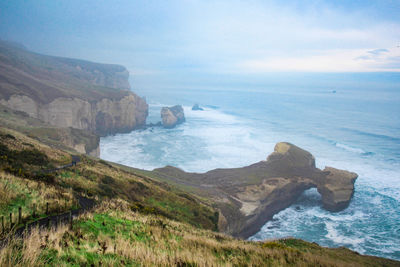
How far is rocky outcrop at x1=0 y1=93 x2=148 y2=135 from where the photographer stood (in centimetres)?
6172

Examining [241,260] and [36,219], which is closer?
[241,260]

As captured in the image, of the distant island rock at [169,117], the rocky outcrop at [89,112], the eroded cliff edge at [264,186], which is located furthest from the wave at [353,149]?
the rocky outcrop at [89,112]

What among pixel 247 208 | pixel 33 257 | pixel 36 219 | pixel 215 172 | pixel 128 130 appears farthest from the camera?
pixel 128 130

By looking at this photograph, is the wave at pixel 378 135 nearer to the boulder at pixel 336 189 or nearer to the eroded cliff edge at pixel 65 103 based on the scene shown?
the boulder at pixel 336 189

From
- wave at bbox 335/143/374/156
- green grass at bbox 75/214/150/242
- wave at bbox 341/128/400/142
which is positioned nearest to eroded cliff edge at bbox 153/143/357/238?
green grass at bbox 75/214/150/242

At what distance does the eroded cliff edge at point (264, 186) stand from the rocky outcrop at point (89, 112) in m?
37.8

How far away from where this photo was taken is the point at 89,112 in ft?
258

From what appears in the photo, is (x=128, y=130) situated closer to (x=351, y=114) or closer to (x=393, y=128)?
(x=393, y=128)

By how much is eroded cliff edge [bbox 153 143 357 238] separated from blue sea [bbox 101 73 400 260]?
5.50 feet

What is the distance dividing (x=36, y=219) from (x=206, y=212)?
18878 millimetres

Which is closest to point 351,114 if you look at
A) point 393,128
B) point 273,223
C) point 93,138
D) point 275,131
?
point 393,128

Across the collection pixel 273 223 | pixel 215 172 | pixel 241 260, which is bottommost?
pixel 273 223

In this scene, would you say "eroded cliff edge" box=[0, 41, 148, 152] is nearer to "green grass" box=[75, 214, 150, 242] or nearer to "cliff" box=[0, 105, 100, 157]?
"cliff" box=[0, 105, 100, 157]

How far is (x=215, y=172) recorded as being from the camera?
51.0m
